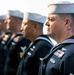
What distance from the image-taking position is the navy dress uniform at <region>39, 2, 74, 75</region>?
4.78 feet

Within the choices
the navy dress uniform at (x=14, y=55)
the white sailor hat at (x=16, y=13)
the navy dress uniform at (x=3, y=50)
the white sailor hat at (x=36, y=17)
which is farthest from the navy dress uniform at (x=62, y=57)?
the navy dress uniform at (x=3, y=50)

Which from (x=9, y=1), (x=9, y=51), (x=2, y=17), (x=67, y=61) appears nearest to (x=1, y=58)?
(x=9, y=51)

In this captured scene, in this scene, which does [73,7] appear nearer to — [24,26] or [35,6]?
[24,26]

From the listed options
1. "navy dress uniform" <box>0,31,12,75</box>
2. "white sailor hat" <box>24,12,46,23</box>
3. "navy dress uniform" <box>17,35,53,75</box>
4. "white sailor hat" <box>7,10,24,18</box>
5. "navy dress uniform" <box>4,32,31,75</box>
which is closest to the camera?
"navy dress uniform" <box>17,35,53,75</box>

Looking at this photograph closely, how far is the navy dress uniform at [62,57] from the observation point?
1456mm

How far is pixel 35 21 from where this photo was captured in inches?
103

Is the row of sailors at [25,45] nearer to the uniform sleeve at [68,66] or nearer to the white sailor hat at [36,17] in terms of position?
the white sailor hat at [36,17]

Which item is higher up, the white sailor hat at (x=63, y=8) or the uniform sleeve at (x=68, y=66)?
the white sailor hat at (x=63, y=8)

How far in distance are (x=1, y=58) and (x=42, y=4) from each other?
36.4 inches

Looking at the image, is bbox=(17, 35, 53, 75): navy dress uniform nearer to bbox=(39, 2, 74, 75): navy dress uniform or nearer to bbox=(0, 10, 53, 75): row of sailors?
bbox=(0, 10, 53, 75): row of sailors

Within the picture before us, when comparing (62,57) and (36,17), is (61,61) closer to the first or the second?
(62,57)

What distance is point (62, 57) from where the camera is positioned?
1.54 metres

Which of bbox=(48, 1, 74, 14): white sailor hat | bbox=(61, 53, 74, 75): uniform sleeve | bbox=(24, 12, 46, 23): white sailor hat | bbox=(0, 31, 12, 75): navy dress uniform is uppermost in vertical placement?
bbox=(48, 1, 74, 14): white sailor hat

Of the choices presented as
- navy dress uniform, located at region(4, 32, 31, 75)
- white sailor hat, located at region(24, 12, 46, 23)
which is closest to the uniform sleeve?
white sailor hat, located at region(24, 12, 46, 23)
